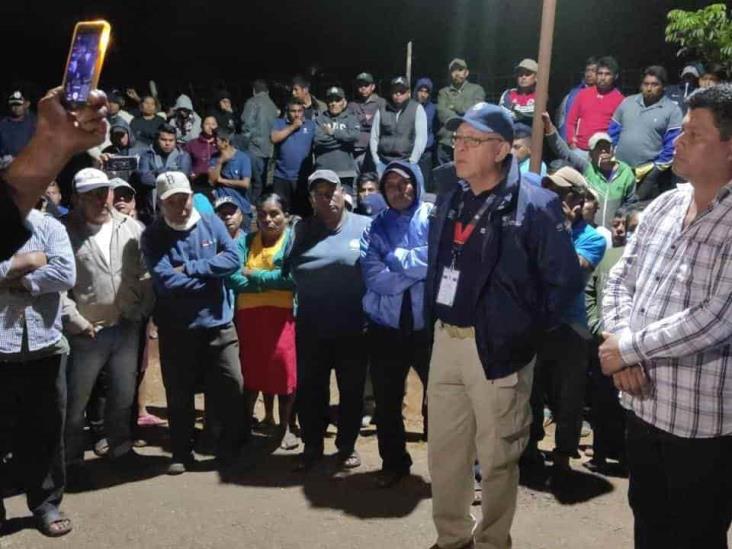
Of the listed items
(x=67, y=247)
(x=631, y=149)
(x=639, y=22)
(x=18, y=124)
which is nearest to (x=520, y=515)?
(x=67, y=247)

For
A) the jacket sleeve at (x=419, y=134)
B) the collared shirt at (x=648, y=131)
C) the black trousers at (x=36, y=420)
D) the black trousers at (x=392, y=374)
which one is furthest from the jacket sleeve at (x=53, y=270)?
the collared shirt at (x=648, y=131)

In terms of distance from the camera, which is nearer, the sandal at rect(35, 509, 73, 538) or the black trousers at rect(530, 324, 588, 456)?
the sandal at rect(35, 509, 73, 538)

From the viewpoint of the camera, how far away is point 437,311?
3959mm

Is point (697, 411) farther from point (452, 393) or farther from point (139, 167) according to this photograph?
point (139, 167)

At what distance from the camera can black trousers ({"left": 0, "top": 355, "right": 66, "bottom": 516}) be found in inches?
178

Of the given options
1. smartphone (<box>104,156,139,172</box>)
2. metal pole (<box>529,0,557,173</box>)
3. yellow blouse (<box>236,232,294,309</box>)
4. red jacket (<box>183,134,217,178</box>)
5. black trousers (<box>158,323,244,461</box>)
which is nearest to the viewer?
black trousers (<box>158,323,244,461</box>)

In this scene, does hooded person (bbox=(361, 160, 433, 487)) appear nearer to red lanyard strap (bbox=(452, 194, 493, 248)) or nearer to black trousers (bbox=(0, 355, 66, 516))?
red lanyard strap (bbox=(452, 194, 493, 248))

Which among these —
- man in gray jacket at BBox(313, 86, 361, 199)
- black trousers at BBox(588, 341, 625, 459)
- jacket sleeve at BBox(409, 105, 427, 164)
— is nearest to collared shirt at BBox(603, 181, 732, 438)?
black trousers at BBox(588, 341, 625, 459)

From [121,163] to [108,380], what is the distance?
4.17 metres

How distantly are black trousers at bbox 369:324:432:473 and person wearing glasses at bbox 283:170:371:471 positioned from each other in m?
0.26

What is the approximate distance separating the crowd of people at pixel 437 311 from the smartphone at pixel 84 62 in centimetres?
5

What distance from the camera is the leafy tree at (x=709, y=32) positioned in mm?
8562

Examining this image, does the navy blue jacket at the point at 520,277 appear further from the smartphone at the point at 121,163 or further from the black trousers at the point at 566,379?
the smartphone at the point at 121,163

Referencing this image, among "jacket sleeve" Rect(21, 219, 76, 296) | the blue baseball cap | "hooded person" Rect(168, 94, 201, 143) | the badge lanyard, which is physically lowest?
"jacket sleeve" Rect(21, 219, 76, 296)
